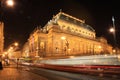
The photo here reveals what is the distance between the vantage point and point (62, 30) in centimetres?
7306

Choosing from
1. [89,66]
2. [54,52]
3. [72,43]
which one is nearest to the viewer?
[89,66]

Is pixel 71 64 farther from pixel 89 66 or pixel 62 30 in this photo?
pixel 62 30

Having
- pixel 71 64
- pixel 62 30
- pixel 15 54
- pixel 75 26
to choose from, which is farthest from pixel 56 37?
pixel 15 54

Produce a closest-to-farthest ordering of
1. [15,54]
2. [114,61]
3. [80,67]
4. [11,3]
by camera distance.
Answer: [11,3] → [114,61] → [80,67] → [15,54]

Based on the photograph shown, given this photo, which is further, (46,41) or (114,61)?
(46,41)

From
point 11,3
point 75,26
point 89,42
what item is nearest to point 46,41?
point 75,26

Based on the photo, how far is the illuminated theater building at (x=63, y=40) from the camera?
6956 centimetres

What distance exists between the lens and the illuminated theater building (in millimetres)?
69562

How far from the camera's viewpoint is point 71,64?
103 feet

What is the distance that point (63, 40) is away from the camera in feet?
243

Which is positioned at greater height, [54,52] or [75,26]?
[75,26]

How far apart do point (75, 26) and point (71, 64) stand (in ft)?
186

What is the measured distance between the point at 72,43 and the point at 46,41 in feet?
46.1

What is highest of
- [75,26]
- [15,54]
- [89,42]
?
[75,26]
